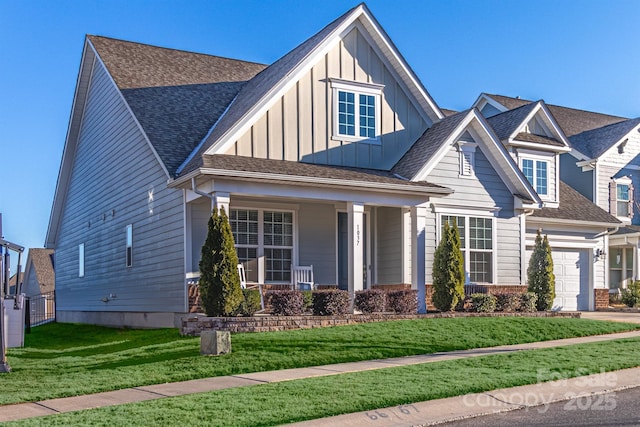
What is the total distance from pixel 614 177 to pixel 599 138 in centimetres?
167

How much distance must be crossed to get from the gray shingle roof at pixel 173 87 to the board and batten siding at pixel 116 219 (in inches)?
24.7

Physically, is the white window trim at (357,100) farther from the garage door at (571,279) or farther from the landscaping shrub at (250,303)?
the garage door at (571,279)

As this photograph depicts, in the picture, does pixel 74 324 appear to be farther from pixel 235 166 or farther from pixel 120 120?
pixel 235 166

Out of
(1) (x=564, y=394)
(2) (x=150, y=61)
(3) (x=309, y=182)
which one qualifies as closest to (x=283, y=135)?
(3) (x=309, y=182)

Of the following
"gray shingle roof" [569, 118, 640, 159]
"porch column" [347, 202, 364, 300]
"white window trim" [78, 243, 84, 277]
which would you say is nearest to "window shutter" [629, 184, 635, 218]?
"gray shingle roof" [569, 118, 640, 159]

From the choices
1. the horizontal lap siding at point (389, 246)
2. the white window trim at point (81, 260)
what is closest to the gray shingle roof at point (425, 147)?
the horizontal lap siding at point (389, 246)

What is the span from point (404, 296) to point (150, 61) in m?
11.7

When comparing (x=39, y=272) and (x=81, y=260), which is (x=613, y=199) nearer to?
(x=81, y=260)

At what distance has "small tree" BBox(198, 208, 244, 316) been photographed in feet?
49.6

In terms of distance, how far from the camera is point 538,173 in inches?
974

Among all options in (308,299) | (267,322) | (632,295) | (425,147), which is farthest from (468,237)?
(632,295)

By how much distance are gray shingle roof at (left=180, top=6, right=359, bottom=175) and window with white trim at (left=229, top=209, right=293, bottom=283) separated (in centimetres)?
194

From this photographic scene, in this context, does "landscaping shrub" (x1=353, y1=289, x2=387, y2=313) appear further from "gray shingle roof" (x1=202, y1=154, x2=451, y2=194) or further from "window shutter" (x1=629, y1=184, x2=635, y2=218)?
"window shutter" (x1=629, y1=184, x2=635, y2=218)

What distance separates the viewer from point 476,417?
810 cm
